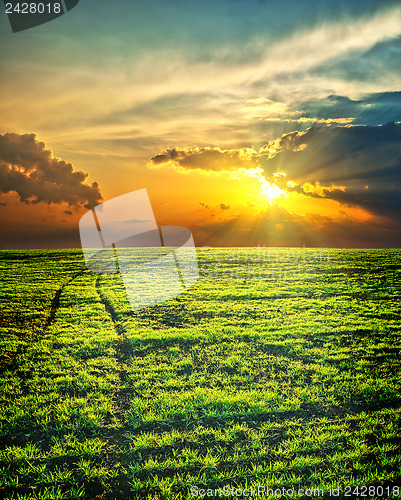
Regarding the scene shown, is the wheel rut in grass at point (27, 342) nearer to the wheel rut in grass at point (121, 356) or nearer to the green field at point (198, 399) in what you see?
the green field at point (198, 399)

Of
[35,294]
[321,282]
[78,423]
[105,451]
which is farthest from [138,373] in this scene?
[321,282]

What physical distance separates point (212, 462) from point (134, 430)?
2102mm

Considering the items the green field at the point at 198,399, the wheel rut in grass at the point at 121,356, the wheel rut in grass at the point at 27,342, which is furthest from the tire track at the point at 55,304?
the wheel rut in grass at the point at 121,356

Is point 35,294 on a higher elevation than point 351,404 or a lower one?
higher

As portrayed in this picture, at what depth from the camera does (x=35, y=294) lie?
72.6ft

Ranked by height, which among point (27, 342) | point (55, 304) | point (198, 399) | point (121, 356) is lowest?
point (198, 399)

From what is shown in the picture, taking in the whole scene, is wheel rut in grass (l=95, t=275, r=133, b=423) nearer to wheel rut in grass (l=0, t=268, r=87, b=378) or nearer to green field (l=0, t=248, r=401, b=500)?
green field (l=0, t=248, r=401, b=500)

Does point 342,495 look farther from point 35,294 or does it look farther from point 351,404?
point 35,294

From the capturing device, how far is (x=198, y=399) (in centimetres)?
823

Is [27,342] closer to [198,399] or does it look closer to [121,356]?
[121,356]

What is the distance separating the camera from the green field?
5879 mm

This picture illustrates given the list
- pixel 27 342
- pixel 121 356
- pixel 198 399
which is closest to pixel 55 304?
pixel 27 342

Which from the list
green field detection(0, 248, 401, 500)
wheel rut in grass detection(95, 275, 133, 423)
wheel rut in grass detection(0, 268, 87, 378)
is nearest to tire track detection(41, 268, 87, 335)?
wheel rut in grass detection(0, 268, 87, 378)

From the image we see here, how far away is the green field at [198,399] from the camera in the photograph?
A: 5.88m
